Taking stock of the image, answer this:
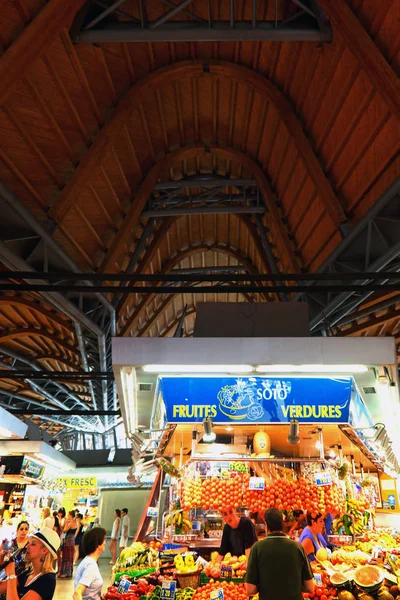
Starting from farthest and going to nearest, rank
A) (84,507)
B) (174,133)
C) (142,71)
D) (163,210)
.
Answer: (84,507)
(163,210)
(174,133)
(142,71)

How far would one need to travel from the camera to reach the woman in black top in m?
3.41

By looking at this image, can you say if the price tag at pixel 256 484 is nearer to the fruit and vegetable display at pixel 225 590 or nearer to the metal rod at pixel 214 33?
the fruit and vegetable display at pixel 225 590

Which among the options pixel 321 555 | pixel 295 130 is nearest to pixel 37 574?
pixel 321 555

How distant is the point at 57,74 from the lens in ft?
29.3

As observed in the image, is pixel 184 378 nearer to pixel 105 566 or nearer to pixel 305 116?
Result: pixel 305 116

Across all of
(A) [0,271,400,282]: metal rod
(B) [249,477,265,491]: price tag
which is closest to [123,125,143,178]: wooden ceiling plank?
(A) [0,271,400,282]: metal rod

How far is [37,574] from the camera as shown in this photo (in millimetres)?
3514

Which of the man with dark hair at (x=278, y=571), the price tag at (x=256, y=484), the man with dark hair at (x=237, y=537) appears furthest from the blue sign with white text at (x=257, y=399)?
the man with dark hair at (x=278, y=571)

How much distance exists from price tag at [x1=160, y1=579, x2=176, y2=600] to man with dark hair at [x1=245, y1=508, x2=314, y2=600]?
153cm

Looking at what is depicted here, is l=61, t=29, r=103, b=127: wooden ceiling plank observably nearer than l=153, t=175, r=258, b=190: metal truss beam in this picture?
Yes

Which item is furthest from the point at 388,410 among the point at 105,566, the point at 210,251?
the point at 210,251

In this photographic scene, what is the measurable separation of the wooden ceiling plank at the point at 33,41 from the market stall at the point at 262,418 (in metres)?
4.67

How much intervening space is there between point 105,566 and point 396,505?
8.54 metres

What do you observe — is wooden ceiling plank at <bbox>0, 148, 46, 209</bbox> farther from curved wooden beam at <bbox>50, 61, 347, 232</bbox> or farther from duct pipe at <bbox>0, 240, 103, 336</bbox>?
duct pipe at <bbox>0, 240, 103, 336</bbox>
